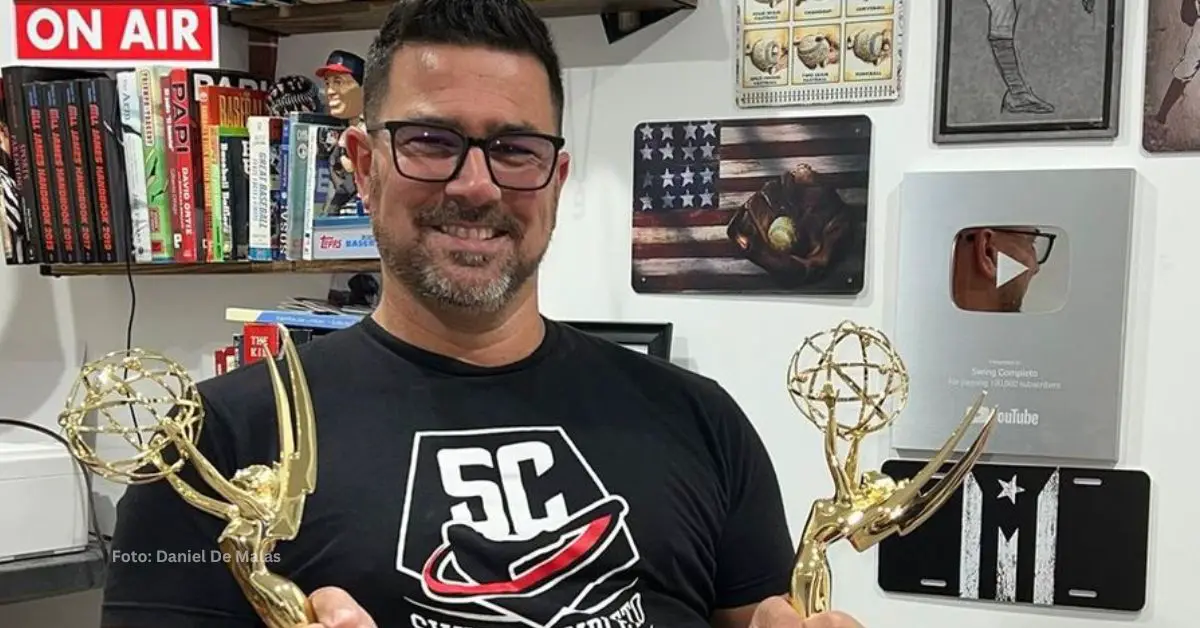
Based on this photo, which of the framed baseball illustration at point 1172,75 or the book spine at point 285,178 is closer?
the framed baseball illustration at point 1172,75

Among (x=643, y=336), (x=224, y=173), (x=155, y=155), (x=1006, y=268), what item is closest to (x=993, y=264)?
(x=1006, y=268)

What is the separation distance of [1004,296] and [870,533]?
1.85 ft

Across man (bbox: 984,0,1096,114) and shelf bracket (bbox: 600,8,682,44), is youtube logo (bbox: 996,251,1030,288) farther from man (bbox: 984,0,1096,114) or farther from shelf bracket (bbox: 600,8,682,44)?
shelf bracket (bbox: 600,8,682,44)

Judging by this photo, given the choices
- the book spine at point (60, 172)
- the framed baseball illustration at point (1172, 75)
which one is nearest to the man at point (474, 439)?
the framed baseball illustration at point (1172, 75)

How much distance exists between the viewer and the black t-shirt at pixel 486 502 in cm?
98

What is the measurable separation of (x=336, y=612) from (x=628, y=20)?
0.97 meters

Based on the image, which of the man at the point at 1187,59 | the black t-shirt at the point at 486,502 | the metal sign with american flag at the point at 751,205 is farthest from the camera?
the metal sign with american flag at the point at 751,205

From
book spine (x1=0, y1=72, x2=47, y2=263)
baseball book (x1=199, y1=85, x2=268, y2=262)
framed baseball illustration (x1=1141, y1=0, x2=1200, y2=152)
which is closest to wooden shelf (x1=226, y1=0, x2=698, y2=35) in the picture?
baseball book (x1=199, y1=85, x2=268, y2=262)

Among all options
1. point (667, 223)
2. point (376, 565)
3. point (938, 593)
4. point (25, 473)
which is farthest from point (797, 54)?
point (25, 473)

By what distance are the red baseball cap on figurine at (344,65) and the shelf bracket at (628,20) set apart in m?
0.35

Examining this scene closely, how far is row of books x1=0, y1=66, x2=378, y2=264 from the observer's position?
159 centimetres

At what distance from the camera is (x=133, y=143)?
1.66 m

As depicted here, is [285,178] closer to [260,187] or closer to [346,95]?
[260,187]

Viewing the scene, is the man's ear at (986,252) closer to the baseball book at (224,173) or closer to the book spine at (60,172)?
the baseball book at (224,173)
